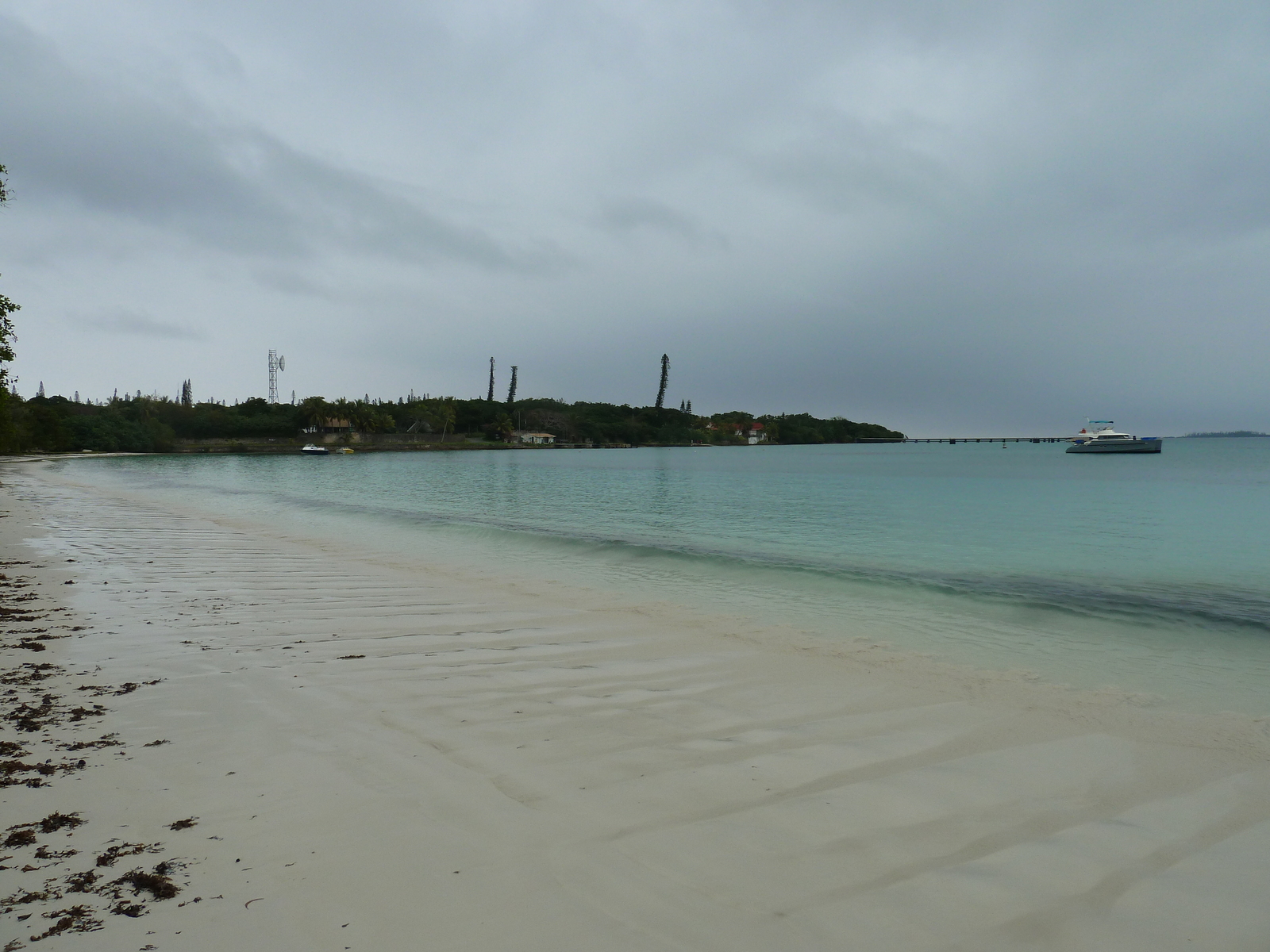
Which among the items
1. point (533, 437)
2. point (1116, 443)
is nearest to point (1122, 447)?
point (1116, 443)

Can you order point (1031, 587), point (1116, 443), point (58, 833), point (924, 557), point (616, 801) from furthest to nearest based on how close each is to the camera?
point (1116, 443) → point (924, 557) → point (1031, 587) → point (616, 801) → point (58, 833)

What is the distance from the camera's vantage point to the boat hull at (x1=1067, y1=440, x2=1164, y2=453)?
99.8m

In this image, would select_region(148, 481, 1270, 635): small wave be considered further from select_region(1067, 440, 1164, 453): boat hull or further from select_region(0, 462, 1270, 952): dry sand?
select_region(1067, 440, 1164, 453): boat hull

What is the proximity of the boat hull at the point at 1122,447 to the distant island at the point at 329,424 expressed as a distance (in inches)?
4085

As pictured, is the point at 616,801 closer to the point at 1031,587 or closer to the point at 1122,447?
the point at 1031,587

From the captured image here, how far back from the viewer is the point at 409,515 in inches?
909

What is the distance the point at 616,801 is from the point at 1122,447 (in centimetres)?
12304

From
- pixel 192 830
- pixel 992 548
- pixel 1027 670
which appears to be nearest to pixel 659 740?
pixel 192 830

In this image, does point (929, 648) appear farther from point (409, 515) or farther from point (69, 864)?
point (409, 515)

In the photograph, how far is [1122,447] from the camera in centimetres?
10262

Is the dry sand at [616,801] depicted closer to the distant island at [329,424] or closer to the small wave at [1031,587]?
the small wave at [1031,587]

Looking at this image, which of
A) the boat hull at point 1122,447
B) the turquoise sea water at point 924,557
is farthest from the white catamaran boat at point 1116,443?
the turquoise sea water at point 924,557

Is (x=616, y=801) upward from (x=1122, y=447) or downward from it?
downward

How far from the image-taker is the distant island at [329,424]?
96.1 meters
